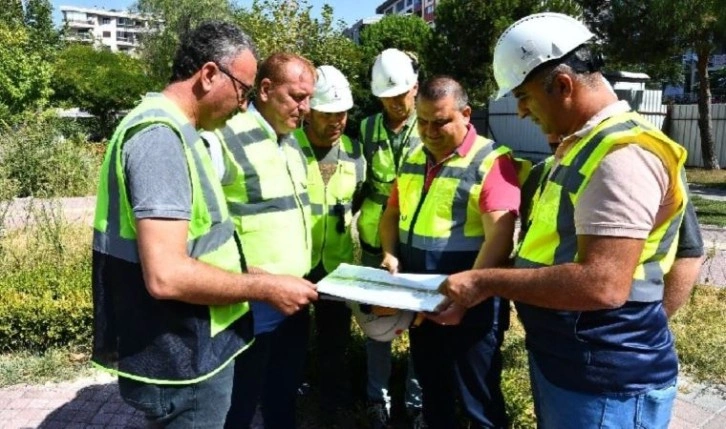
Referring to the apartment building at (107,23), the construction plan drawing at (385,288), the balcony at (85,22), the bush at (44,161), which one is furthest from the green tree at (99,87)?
the apartment building at (107,23)

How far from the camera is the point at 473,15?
1862 cm

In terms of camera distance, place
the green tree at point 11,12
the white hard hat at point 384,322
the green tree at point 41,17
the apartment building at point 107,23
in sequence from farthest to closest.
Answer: the apartment building at point 107,23, the green tree at point 41,17, the green tree at point 11,12, the white hard hat at point 384,322

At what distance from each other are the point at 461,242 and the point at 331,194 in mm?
864

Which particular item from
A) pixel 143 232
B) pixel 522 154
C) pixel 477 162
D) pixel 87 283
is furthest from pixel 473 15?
pixel 143 232

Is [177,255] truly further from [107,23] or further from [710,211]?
[107,23]

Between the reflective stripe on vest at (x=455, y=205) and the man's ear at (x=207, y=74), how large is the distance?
107 cm

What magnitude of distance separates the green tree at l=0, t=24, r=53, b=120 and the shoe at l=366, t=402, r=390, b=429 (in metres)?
14.4

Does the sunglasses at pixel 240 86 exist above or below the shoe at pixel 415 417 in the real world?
above

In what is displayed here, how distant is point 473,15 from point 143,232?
18292 mm

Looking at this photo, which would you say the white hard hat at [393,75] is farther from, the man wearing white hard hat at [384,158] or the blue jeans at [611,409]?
the blue jeans at [611,409]

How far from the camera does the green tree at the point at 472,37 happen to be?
18.2 m

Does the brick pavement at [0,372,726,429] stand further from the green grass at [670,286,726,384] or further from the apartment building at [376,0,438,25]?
the apartment building at [376,0,438,25]

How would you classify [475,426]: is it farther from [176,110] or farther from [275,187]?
[176,110]

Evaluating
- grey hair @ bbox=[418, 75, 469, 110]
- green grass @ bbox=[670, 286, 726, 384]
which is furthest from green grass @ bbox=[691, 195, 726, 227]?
grey hair @ bbox=[418, 75, 469, 110]
